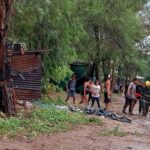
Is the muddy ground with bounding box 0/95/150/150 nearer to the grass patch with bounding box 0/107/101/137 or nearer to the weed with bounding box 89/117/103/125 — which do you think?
the weed with bounding box 89/117/103/125

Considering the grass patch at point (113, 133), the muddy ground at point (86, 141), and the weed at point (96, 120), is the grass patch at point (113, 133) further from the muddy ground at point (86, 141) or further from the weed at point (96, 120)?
the weed at point (96, 120)

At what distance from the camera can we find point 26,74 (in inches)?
873

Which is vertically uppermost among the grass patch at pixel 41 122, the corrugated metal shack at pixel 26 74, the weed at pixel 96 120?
the corrugated metal shack at pixel 26 74

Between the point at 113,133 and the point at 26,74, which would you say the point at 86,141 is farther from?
the point at 26,74

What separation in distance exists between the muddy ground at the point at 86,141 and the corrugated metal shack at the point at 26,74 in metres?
5.64

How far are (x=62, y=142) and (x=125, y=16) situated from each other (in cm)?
2103

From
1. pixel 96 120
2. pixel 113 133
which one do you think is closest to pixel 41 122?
pixel 113 133

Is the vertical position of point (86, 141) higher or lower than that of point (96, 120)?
higher

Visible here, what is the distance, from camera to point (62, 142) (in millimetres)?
12695

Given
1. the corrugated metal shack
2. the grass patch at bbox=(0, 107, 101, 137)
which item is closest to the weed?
the grass patch at bbox=(0, 107, 101, 137)

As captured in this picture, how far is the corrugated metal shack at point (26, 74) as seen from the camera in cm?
2141

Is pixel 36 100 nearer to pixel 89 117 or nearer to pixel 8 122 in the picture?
pixel 89 117

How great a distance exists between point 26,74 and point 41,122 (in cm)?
726

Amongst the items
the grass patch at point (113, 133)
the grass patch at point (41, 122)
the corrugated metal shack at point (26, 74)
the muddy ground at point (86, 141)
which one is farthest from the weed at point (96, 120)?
the corrugated metal shack at point (26, 74)
